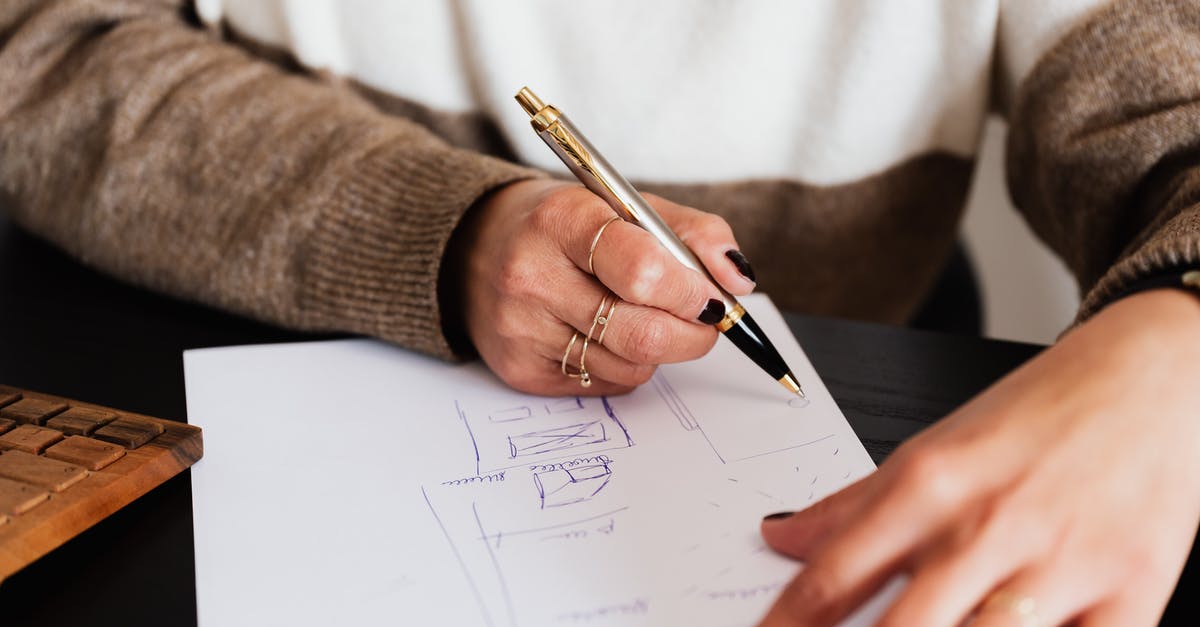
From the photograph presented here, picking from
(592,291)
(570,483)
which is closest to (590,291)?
(592,291)

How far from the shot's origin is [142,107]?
26.2 inches

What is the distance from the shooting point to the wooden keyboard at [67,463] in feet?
1.18

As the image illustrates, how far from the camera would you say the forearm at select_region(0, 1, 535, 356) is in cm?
56

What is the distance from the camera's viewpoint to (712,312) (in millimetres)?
473

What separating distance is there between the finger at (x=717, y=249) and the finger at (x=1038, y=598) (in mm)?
230

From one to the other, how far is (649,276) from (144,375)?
29 centimetres

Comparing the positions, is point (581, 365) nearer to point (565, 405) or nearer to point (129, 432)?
point (565, 405)

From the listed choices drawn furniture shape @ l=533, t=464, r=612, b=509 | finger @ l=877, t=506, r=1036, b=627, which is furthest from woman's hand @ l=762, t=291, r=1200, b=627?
drawn furniture shape @ l=533, t=464, r=612, b=509

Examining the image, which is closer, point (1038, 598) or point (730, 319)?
point (1038, 598)

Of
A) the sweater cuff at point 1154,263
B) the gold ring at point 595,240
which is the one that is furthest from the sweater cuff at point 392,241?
the sweater cuff at point 1154,263

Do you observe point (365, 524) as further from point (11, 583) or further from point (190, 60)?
point (190, 60)

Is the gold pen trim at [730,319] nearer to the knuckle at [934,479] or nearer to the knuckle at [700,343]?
the knuckle at [700,343]

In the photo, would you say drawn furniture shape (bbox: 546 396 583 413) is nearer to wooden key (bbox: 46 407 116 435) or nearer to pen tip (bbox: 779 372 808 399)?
pen tip (bbox: 779 372 808 399)

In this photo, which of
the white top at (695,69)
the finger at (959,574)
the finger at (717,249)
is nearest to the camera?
the finger at (959,574)
